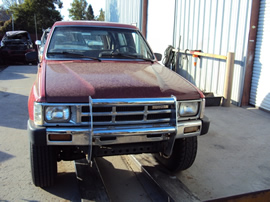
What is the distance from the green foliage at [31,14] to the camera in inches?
1072

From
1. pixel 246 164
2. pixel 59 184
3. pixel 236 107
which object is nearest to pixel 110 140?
pixel 59 184

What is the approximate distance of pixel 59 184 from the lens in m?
3.24

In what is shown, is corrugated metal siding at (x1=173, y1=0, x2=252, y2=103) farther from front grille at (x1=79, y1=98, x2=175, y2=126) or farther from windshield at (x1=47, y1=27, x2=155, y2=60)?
front grille at (x1=79, y1=98, x2=175, y2=126)

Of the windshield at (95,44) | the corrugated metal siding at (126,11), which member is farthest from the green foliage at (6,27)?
the windshield at (95,44)

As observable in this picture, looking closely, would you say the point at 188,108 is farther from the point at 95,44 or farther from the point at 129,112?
the point at 95,44

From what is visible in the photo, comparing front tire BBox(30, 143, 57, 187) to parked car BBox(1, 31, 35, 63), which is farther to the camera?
parked car BBox(1, 31, 35, 63)

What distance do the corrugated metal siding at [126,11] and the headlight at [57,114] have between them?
1173cm

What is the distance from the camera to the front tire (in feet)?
9.25

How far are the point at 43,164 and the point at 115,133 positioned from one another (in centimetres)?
90

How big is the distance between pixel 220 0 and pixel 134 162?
18.4ft

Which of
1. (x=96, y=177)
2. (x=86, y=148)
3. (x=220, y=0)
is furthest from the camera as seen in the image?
(x=220, y=0)

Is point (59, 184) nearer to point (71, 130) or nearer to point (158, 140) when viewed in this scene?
point (71, 130)

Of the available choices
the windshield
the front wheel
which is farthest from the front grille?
the windshield

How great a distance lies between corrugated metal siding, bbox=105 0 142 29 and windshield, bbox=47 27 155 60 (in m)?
9.73
